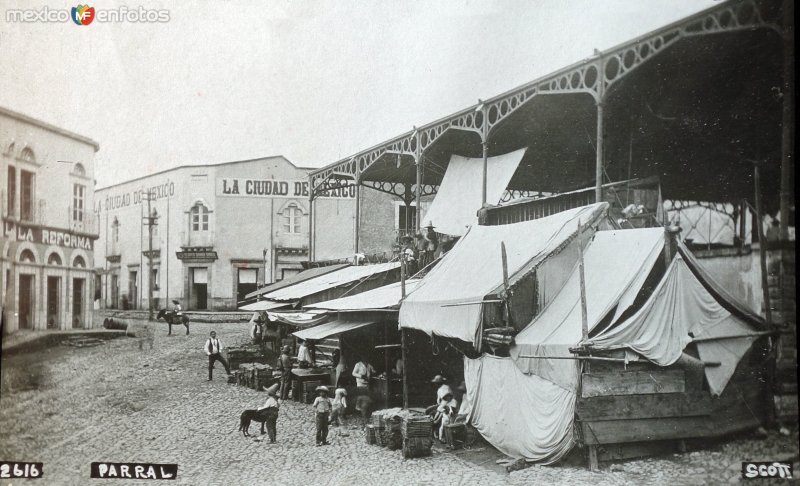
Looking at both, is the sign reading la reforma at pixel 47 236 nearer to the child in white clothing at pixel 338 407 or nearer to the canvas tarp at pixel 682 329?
the child in white clothing at pixel 338 407

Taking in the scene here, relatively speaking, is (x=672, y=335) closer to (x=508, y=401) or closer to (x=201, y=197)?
(x=508, y=401)

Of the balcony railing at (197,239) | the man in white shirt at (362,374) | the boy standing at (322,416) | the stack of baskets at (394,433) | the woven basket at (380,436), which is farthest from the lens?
the balcony railing at (197,239)

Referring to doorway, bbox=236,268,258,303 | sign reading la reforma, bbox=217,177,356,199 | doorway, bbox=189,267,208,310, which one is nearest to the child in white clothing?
sign reading la reforma, bbox=217,177,356,199

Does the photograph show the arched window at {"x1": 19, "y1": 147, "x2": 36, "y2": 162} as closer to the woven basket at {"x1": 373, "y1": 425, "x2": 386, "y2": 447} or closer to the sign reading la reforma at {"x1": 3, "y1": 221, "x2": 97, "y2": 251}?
the sign reading la reforma at {"x1": 3, "y1": 221, "x2": 97, "y2": 251}

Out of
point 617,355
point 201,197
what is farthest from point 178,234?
point 617,355

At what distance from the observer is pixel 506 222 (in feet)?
43.9

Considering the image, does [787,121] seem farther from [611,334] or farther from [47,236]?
[47,236]

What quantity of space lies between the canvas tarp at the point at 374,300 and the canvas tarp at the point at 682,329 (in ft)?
17.6

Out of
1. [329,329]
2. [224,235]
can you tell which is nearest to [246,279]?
[224,235]

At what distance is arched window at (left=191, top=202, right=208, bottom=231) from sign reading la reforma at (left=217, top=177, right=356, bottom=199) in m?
1.01

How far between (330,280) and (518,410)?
36.2 feet

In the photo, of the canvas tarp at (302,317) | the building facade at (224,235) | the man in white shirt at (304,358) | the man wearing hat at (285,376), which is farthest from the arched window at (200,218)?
the man wearing hat at (285,376)

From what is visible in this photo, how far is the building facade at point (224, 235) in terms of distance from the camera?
23.2 meters

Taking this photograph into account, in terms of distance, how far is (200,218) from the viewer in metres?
26.8
